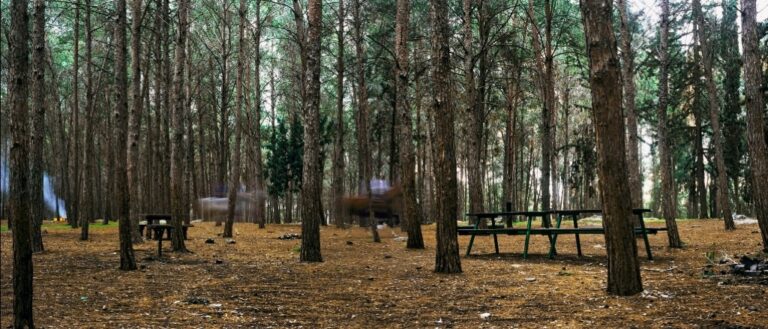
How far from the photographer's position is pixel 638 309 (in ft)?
16.9

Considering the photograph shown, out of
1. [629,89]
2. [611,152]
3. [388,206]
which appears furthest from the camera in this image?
[388,206]

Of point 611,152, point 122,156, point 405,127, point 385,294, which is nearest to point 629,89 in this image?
point 405,127

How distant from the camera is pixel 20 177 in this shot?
4.30 m

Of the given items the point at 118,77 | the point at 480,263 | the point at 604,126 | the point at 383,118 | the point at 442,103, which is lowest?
the point at 480,263

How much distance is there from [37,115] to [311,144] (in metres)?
5.36

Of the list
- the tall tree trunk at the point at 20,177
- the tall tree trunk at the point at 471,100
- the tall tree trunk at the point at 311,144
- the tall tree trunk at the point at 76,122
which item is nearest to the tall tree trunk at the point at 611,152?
the tall tree trunk at the point at 20,177

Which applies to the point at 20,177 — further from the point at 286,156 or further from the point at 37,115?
the point at 286,156

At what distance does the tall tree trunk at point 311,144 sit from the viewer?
9.88 metres

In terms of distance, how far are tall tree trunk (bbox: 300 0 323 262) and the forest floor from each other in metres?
0.50

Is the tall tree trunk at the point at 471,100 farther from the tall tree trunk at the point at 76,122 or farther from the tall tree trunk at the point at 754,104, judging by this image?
the tall tree trunk at the point at 76,122

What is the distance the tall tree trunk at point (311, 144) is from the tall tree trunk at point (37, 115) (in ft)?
12.9

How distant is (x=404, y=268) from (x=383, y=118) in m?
20.5

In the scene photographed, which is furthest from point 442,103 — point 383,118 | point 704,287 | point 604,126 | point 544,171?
point 383,118

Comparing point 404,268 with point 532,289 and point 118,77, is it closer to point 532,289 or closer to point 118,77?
point 532,289
